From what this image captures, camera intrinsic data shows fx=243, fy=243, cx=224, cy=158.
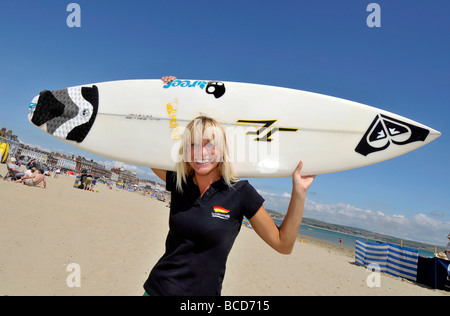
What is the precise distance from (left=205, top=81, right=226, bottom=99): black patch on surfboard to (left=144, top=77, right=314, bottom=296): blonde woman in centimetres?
110

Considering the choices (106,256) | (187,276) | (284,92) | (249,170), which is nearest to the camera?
(187,276)

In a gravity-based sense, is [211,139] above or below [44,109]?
below

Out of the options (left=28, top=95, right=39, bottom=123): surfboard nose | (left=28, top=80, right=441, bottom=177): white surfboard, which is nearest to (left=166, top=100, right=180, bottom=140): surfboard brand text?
(left=28, top=80, right=441, bottom=177): white surfboard

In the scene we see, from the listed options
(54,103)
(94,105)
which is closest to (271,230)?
(94,105)

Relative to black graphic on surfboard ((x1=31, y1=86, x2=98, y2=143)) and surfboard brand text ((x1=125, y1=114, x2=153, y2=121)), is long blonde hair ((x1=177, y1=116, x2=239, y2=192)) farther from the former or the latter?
black graphic on surfboard ((x1=31, y1=86, x2=98, y2=143))

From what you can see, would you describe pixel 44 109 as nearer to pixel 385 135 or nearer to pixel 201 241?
pixel 201 241

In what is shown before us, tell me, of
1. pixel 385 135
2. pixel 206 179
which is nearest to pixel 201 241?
pixel 206 179

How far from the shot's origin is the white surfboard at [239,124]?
211 cm

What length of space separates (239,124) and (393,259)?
960cm

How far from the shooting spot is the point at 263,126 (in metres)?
2.21

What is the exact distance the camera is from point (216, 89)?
2385 millimetres

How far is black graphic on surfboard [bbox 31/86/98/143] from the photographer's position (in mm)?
2453

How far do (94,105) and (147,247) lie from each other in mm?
4940
